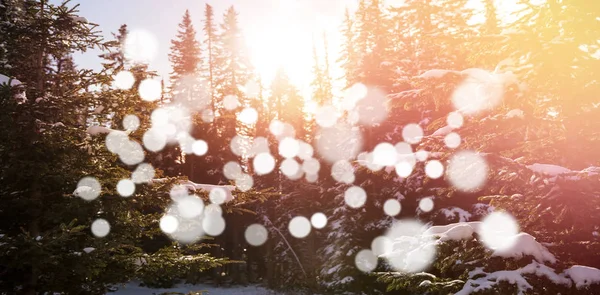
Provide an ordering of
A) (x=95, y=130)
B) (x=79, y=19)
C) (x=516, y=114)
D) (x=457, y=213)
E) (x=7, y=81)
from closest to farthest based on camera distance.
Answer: (x=516, y=114)
(x=7, y=81)
(x=95, y=130)
(x=79, y=19)
(x=457, y=213)

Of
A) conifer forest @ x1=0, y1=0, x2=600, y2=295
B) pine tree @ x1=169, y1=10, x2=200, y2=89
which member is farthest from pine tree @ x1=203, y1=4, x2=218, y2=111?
→ conifer forest @ x1=0, y1=0, x2=600, y2=295

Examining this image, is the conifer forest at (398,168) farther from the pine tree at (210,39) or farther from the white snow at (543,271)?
the pine tree at (210,39)

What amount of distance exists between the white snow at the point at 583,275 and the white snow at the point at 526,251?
348 mm

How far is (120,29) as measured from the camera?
118 ft

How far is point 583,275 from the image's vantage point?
17.8 feet

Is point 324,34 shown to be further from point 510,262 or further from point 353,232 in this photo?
point 510,262

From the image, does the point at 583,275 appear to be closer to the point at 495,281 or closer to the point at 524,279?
the point at 524,279

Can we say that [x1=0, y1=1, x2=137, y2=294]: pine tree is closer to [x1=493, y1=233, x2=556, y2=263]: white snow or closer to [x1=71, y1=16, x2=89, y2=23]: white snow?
[x1=71, y1=16, x2=89, y2=23]: white snow

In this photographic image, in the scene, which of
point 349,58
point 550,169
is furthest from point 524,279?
point 349,58

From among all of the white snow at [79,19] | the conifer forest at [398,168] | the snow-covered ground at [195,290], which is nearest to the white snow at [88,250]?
the conifer forest at [398,168]

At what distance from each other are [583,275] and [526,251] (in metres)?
0.71

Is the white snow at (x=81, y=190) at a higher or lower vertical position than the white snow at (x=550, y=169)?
higher

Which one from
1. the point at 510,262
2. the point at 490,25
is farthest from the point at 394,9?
the point at 510,262

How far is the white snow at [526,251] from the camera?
5.82m
